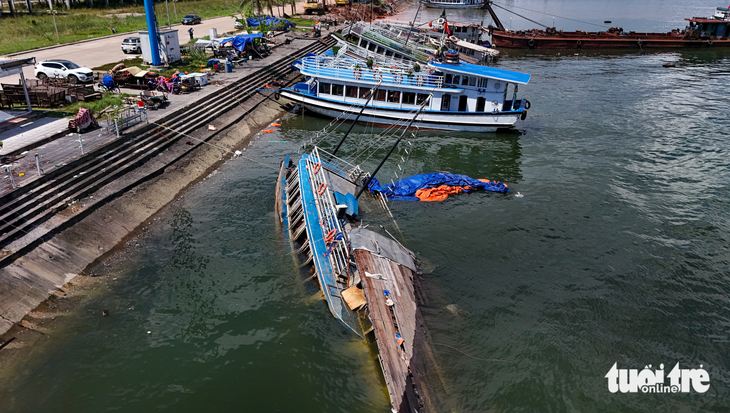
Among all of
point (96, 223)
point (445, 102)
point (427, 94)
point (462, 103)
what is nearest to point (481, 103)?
point (462, 103)

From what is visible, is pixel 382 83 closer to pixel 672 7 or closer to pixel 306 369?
pixel 306 369

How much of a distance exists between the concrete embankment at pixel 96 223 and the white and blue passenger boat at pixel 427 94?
968 cm

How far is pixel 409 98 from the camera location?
116 ft

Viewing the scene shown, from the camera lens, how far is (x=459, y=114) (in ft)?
114

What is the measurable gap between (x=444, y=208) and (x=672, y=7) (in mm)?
137421

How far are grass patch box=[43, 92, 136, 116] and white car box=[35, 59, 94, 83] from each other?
2826 millimetres

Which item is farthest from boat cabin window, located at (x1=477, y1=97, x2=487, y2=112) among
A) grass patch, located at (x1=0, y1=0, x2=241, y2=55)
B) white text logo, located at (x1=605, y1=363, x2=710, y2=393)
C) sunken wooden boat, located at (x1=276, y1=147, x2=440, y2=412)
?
grass patch, located at (x1=0, y1=0, x2=241, y2=55)

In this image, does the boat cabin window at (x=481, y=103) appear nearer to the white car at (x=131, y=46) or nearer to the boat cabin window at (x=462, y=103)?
the boat cabin window at (x=462, y=103)

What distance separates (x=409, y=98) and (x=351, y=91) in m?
4.68

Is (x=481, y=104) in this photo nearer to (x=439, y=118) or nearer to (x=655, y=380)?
(x=439, y=118)

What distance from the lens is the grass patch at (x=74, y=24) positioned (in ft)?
149

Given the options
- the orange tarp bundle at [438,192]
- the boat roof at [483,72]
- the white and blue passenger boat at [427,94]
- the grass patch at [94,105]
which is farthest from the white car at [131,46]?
the orange tarp bundle at [438,192]

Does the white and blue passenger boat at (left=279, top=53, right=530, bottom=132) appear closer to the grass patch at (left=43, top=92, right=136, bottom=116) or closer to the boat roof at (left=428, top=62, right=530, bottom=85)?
the boat roof at (left=428, top=62, right=530, bottom=85)

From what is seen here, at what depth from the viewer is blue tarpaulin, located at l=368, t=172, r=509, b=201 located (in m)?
24.9
